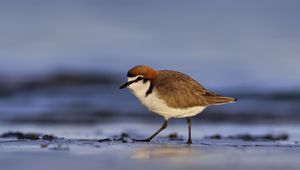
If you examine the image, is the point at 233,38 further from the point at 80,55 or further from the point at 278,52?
the point at 80,55

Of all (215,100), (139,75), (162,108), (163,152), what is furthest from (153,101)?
(163,152)

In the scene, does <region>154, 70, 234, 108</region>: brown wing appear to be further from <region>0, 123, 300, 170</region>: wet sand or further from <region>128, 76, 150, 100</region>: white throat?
<region>0, 123, 300, 170</region>: wet sand

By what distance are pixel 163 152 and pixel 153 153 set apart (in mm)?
141

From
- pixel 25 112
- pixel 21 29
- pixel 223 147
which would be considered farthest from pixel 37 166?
pixel 21 29

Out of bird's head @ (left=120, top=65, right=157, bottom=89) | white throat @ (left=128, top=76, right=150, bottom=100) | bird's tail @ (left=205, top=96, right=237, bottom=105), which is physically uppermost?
bird's head @ (left=120, top=65, right=157, bottom=89)

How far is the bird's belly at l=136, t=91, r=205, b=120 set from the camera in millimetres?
9812

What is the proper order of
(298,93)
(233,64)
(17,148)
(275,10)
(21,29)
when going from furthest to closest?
1. (275,10)
2. (21,29)
3. (233,64)
4. (298,93)
5. (17,148)

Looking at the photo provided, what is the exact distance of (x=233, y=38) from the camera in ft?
80.8

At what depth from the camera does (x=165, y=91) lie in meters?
9.82

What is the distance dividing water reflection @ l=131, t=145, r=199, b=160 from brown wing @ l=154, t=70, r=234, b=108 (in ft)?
2.35

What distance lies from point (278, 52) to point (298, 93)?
4.68 metres

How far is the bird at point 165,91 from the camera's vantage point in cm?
983

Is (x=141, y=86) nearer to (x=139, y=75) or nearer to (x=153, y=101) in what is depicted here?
(x=139, y=75)

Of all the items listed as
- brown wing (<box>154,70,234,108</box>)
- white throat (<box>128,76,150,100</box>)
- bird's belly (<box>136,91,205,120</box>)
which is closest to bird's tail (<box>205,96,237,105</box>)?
brown wing (<box>154,70,234,108</box>)
